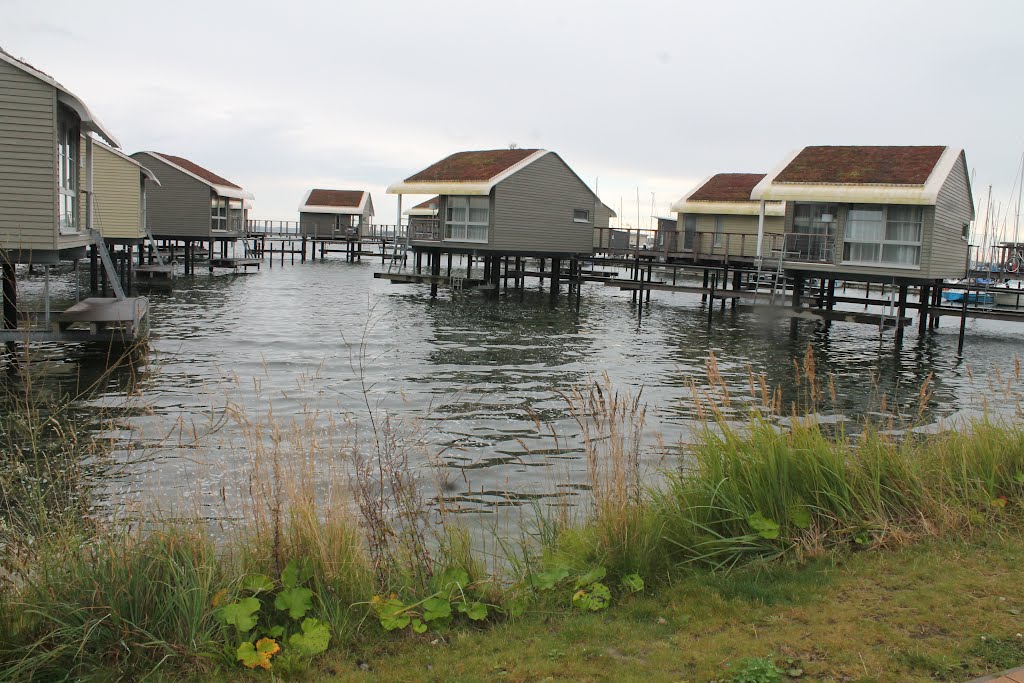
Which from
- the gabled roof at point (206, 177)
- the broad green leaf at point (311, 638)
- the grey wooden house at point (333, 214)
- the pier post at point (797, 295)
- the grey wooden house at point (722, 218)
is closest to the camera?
the broad green leaf at point (311, 638)

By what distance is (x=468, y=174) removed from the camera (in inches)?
1407

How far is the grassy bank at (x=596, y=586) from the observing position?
4.59 metres

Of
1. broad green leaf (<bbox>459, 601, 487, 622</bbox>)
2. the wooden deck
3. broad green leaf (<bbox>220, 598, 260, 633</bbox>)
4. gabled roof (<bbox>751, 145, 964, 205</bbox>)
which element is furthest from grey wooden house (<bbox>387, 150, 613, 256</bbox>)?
broad green leaf (<bbox>220, 598, 260, 633</bbox>)

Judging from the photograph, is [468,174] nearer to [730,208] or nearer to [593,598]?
[730,208]

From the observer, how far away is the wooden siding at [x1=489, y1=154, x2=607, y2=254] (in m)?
35.2

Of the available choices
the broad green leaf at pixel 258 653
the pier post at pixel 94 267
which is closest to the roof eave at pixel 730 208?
the pier post at pixel 94 267

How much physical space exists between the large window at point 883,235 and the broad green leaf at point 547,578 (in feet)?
74.6

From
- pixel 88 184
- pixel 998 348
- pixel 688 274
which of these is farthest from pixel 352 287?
pixel 688 274

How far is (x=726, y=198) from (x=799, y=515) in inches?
1348

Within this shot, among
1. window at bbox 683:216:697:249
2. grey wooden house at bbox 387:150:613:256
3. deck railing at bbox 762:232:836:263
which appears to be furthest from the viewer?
window at bbox 683:216:697:249

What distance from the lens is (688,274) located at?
74.7 metres

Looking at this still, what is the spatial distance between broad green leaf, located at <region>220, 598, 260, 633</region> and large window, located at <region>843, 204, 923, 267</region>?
24.4 meters

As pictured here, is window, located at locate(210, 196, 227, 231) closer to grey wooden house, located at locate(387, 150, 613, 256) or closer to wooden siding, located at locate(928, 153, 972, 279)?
grey wooden house, located at locate(387, 150, 613, 256)

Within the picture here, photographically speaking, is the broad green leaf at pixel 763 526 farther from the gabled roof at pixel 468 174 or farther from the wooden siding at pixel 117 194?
the wooden siding at pixel 117 194
